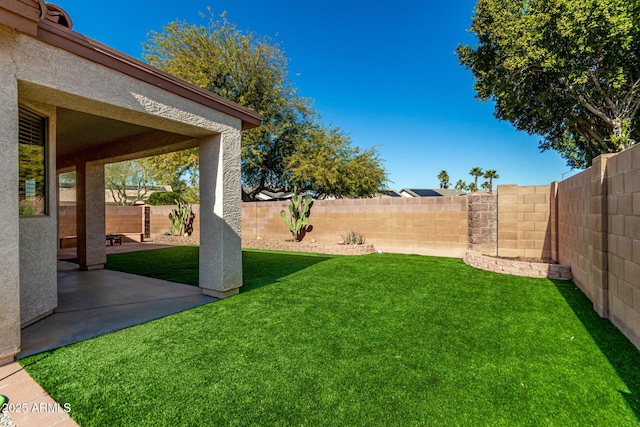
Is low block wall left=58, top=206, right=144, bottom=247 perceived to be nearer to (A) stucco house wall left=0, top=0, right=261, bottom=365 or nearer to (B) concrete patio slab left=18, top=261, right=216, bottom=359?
(B) concrete patio slab left=18, top=261, right=216, bottom=359

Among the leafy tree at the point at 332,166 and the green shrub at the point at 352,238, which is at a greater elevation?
the leafy tree at the point at 332,166

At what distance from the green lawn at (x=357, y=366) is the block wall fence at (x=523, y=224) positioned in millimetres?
735

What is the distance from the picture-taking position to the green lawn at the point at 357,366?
2.25m

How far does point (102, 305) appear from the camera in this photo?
4.88 m

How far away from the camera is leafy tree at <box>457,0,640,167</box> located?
9805 millimetres

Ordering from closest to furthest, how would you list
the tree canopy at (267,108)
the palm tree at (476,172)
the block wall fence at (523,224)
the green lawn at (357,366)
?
the green lawn at (357,366), the block wall fence at (523,224), the tree canopy at (267,108), the palm tree at (476,172)

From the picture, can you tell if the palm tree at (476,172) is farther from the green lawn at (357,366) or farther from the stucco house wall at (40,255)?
the stucco house wall at (40,255)

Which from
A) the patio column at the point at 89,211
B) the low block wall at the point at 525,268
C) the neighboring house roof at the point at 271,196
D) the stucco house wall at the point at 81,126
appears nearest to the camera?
the stucco house wall at the point at 81,126

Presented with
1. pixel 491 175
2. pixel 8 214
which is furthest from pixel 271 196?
pixel 491 175

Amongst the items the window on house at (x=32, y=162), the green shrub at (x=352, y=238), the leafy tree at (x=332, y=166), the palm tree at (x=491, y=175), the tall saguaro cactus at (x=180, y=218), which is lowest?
the green shrub at (x=352, y=238)

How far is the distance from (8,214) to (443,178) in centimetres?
Result: 5224

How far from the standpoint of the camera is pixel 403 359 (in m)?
3.06

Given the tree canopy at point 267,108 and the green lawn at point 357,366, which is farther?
the tree canopy at point 267,108

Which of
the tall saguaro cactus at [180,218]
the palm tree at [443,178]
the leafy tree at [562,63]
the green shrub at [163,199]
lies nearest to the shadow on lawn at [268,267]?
the tall saguaro cactus at [180,218]
